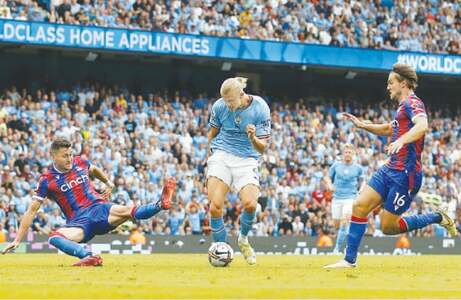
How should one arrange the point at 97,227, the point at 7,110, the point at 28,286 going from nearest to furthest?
1. the point at 28,286
2. the point at 97,227
3. the point at 7,110

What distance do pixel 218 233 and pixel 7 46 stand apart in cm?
2197

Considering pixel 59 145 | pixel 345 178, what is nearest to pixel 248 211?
pixel 59 145

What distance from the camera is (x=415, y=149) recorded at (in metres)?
14.7

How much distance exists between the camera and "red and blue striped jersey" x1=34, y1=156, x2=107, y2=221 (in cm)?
1595

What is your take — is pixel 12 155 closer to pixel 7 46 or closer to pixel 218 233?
pixel 7 46

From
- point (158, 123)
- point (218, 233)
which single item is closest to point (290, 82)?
point (158, 123)

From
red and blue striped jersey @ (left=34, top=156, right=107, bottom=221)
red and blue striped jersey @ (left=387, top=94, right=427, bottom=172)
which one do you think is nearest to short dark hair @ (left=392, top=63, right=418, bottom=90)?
red and blue striped jersey @ (left=387, top=94, right=427, bottom=172)

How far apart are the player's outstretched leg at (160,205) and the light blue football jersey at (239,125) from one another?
4.69ft

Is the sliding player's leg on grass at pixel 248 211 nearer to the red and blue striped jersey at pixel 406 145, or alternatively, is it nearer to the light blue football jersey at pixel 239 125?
the light blue football jersey at pixel 239 125

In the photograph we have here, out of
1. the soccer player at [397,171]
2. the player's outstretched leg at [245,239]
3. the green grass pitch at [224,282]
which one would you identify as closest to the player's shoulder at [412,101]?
the soccer player at [397,171]

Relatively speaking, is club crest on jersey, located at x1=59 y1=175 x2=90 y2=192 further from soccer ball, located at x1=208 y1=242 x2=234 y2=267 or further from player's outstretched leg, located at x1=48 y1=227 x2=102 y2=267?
soccer ball, located at x1=208 y1=242 x2=234 y2=267

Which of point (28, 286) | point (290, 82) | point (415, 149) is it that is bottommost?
point (28, 286)

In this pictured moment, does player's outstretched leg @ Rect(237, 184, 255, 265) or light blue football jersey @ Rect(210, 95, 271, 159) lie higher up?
light blue football jersey @ Rect(210, 95, 271, 159)

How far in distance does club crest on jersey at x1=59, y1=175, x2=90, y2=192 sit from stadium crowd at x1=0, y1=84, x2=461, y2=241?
38.5 feet
